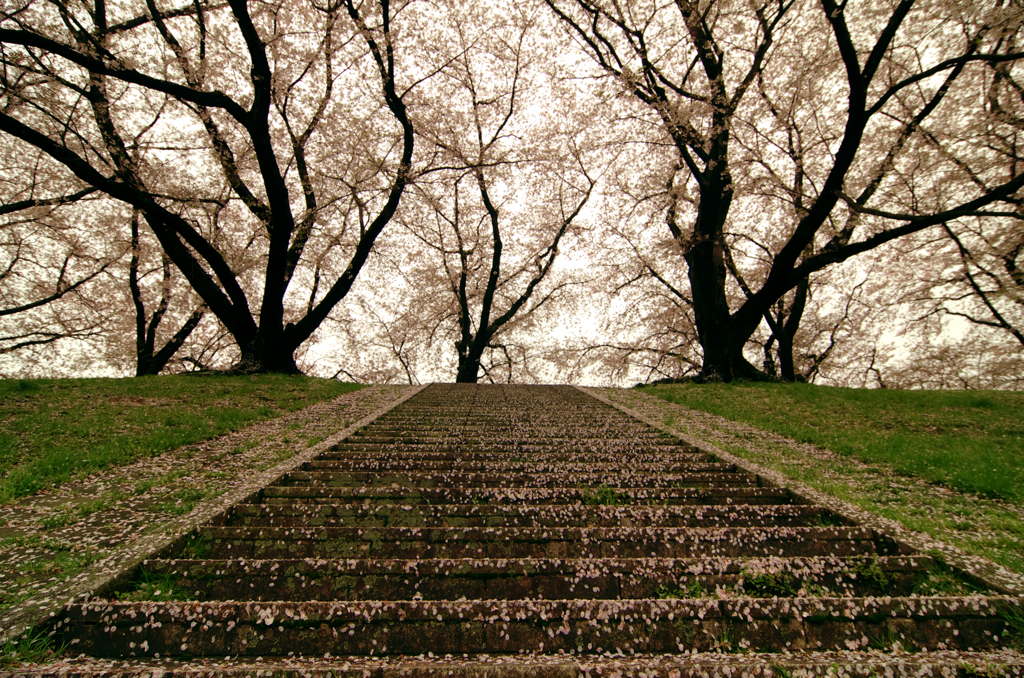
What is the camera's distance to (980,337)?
21422 millimetres

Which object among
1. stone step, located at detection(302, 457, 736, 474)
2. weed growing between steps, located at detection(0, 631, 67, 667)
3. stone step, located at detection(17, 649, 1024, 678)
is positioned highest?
stone step, located at detection(302, 457, 736, 474)

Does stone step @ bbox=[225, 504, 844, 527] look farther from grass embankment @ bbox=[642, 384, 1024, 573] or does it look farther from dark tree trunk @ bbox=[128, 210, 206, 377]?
dark tree trunk @ bbox=[128, 210, 206, 377]

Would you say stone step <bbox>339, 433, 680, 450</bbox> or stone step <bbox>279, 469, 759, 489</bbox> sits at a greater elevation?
stone step <bbox>339, 433, 680, 450</bbox>

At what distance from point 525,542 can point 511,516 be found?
47cm

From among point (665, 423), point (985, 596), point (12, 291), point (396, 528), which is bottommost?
point (985, 596)

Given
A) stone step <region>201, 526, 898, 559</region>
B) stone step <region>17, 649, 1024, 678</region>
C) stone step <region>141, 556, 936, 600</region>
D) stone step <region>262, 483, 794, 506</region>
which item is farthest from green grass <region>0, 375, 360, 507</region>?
stone step <region>17, 649, 1024, 678</region>

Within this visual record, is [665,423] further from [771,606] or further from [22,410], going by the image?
[22,410]

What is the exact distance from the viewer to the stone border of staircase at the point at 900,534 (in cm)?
356

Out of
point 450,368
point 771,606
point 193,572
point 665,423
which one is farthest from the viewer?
point 450,368

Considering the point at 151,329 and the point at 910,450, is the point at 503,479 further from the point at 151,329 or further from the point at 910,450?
the point at 151,329

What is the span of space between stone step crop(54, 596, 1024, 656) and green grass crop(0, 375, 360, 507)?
388cm

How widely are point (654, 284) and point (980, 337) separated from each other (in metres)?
14.2

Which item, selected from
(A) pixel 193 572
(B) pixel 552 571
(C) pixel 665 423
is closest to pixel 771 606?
(B) pixel 552 571

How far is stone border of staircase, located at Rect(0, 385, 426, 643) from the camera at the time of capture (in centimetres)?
294
